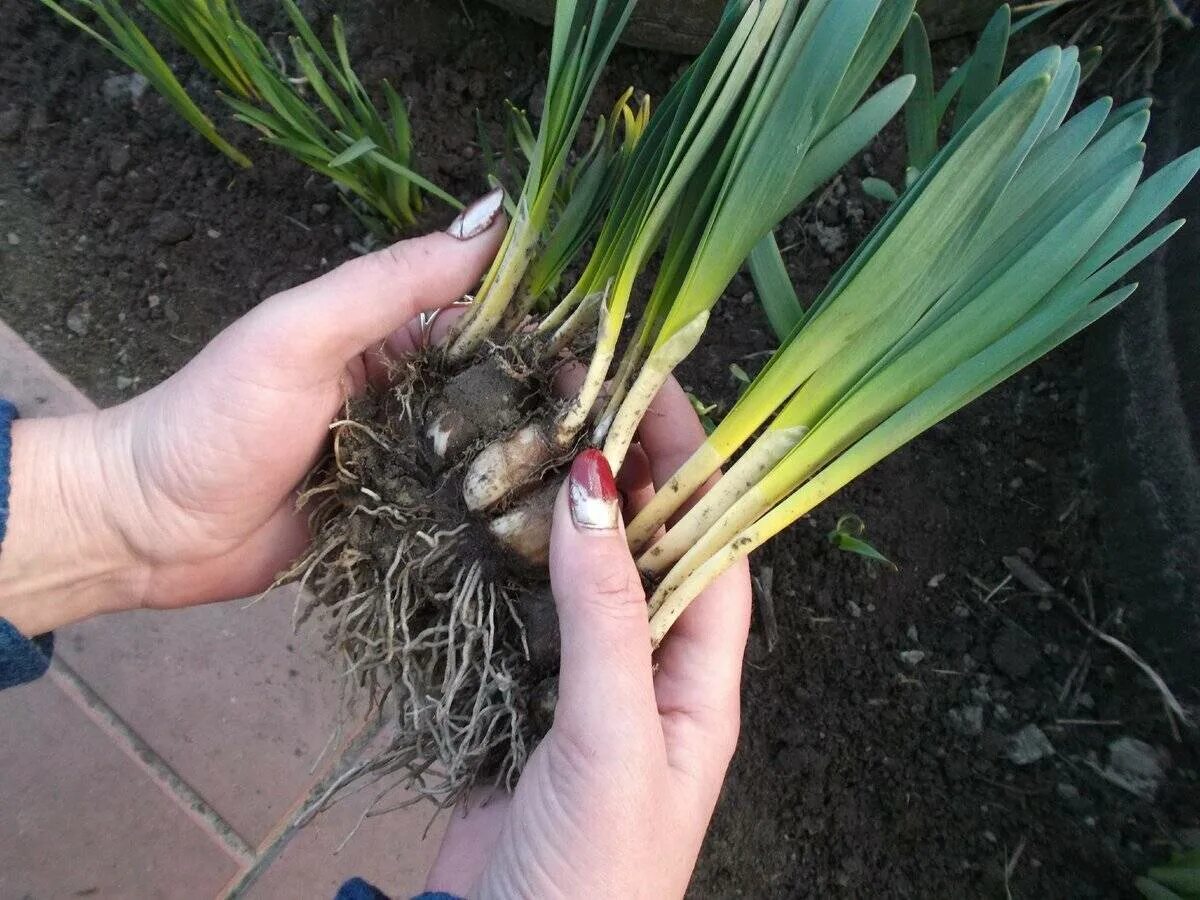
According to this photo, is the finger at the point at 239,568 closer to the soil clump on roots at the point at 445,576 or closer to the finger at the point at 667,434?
the soil clump on roots at the point at 445,576

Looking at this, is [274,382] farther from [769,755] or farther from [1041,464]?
[1041,464]

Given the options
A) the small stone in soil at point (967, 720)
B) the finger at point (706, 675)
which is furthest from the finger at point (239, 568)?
the small stone in soil at point (967, 720)

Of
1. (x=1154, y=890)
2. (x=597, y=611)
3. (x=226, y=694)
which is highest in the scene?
(x=597, y=611)

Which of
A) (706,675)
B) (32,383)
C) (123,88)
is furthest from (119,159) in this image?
(706,675)

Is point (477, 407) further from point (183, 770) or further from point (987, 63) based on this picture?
point (183, 770)

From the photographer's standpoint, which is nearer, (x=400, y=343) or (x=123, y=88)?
(x=400, y=343)

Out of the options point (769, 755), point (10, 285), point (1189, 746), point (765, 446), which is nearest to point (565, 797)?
point (765, 446)

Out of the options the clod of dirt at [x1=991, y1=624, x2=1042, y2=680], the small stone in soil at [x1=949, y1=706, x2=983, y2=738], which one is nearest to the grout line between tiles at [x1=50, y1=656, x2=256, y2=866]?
the small stone in soil at [x1=949, y1=706, x2=983, y2=738]
